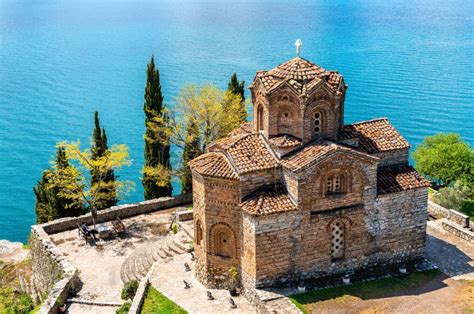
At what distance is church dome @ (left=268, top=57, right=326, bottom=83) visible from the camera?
83.0 ft

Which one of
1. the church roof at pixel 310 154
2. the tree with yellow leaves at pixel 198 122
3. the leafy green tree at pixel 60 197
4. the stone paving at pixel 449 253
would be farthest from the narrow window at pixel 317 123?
the leafy green tree at pixel 60 197

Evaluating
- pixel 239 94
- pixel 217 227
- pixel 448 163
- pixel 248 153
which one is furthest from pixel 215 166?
pixel 448 163

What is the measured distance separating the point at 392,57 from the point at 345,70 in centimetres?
1255

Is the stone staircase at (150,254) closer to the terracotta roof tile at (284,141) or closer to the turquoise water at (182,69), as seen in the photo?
the terracotta roof tile at (284,141)

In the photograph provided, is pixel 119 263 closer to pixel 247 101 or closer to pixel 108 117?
pixel 247 101

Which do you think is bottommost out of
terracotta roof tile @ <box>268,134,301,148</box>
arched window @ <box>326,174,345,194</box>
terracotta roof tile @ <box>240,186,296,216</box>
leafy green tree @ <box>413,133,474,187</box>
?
leafy green tree @ <box>413,133,474,187</box>

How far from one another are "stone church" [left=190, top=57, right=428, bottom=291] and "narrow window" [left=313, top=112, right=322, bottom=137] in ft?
0.15

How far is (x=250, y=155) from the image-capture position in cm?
2511

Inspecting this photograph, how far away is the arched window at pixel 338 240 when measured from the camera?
83.3 feet

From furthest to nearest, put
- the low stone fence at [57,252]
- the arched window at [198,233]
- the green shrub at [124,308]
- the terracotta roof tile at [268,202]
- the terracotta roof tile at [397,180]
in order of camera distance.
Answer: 1. the low stone fence at [57,252]
2. the arched window at [198,233]
3. the terracotta roof tile at [397,180]
4. the green shrub at [124,308]
5. the terracotta roof tile at [268,202]

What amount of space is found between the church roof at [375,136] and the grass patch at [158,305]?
10748 millimetres

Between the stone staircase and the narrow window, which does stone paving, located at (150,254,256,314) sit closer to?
the stone staircase

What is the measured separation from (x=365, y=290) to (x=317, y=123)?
305 inches

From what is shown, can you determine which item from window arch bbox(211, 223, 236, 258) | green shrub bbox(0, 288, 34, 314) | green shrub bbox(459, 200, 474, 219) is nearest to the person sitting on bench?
green shrub bbox(0, 288, 34, 314)
